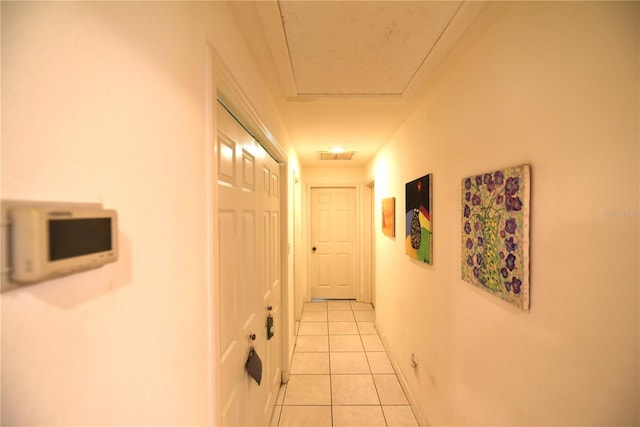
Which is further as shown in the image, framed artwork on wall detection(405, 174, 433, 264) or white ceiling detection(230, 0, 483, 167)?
framed artwork on wall detection(405, 174, 433, 264)

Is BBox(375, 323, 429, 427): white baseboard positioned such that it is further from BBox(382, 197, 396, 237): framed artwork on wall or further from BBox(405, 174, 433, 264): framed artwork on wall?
BBox(382, 197, 396, 237): framed artwork on wall

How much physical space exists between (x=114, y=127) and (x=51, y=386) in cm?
41

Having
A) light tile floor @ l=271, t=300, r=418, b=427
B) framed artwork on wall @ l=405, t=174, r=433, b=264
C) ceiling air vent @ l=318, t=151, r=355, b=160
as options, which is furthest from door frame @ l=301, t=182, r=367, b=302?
framed artwork on wall @ l=405, t=174, r=433, b=264

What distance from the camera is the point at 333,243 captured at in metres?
4.27

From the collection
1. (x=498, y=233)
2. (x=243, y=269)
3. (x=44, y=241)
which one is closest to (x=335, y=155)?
(x=243, y=269)

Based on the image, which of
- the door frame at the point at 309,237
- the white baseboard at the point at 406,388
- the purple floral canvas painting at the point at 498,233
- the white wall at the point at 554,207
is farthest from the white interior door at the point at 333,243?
the purple floral canvas painting at the point at 498,233

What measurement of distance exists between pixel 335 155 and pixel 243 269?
2.42 m

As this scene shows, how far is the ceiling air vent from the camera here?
3176 mm

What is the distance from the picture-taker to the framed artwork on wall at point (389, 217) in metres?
2.47

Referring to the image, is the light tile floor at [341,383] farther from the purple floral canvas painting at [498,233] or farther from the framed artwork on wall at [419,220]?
A: the purple floral canvas painting at [498,233]

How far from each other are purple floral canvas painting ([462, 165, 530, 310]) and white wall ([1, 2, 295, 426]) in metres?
1.09

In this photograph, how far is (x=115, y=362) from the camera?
1.44 ft

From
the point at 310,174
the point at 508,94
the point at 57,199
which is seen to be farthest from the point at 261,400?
the point at 310,174

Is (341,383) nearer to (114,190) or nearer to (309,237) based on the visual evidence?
(309,237)
